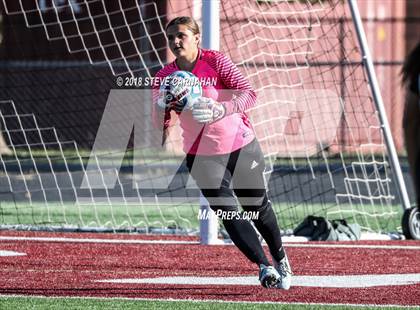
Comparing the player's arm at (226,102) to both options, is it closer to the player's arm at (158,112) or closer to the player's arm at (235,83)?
the player's arm at (235,83)

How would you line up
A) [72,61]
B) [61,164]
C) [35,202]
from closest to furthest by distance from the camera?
1. [35,202]
2. [61,164]
3. [72,61]

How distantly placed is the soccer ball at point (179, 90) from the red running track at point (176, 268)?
1.13m

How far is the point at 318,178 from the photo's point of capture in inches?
664

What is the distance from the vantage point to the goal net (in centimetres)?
Result: 1320

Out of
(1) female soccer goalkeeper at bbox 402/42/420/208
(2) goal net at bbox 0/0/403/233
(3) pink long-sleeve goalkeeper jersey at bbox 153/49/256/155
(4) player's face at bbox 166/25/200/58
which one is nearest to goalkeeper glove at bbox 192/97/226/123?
(3) pink long-sleeve goalkeeper jersey at bbox 153/49/256/155

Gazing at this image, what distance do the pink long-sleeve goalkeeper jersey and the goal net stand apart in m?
3.06

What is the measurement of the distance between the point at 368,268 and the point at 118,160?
354 inches

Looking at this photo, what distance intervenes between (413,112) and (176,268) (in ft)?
15.6

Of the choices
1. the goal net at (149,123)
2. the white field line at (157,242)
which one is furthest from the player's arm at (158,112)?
the white field line at (157,242)

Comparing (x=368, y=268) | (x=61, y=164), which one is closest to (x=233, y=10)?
(x=368, y=268)

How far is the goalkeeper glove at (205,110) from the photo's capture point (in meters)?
6.84

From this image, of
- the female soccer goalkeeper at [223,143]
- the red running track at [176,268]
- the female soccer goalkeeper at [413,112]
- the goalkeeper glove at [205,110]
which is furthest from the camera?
the female soccer goalkeeper at [223,143]

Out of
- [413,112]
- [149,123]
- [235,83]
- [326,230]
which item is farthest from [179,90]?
[149,123]

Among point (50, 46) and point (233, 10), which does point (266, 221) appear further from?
point (50, 46)
